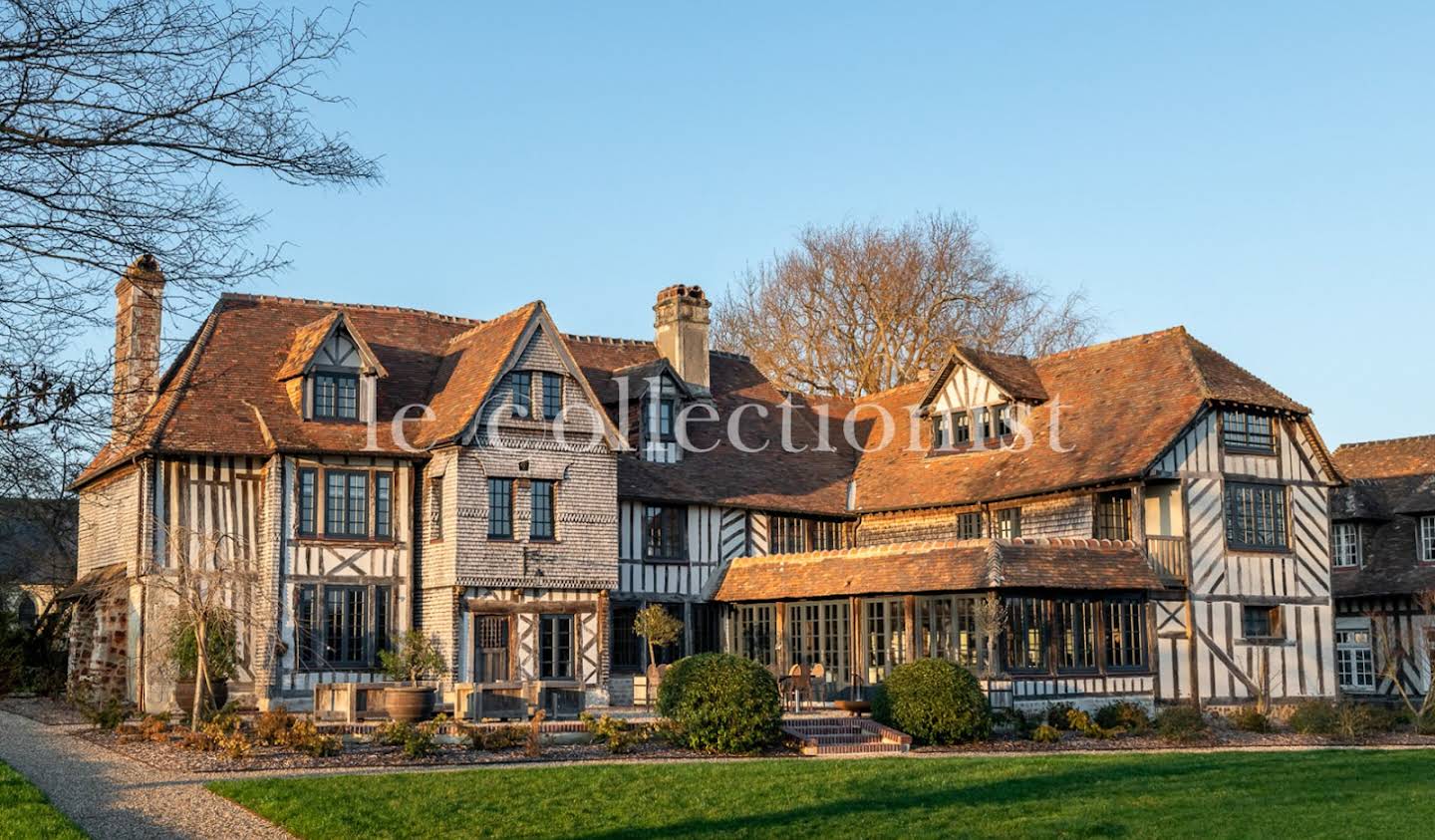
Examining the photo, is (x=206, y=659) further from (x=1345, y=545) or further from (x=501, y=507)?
(x=1345, y=545)

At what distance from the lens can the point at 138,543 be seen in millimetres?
26828

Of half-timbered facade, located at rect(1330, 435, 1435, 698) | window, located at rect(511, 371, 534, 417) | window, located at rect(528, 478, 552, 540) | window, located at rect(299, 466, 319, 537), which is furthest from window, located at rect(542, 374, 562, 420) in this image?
half-timbered facade, located at rect(1330, 435, 1435, 698)

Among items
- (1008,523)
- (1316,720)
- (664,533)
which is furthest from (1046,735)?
(664,533)

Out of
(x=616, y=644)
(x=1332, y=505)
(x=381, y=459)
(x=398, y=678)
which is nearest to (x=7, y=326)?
(x=398, y=678)

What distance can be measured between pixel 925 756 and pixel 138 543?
14604mm

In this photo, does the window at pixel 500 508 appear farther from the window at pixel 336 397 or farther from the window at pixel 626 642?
the window at pixel 626 642

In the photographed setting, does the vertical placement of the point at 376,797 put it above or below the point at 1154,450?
below

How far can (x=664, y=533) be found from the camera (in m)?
31.3

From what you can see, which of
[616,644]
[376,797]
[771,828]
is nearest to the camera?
[771,828]

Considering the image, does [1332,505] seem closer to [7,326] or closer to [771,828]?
[771,828]

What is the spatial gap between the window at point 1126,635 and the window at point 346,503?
13718 mm

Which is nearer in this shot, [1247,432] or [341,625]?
[341,625]

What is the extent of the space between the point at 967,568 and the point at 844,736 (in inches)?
186

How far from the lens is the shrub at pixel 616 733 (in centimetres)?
2086
